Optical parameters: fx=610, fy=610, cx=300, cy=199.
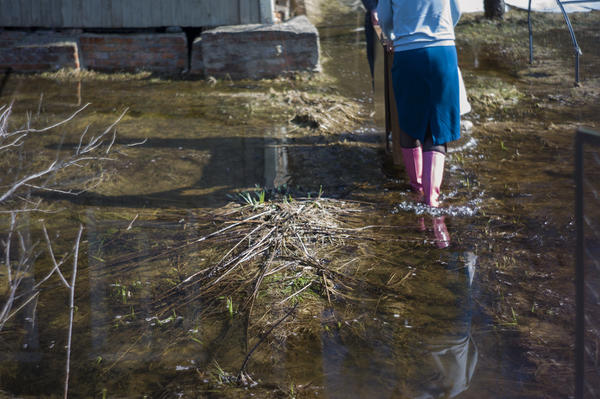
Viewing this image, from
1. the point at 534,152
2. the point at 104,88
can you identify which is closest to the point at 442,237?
the point at 534,152

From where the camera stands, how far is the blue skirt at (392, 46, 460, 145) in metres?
4.13

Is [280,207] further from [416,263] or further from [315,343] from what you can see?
[315,343]

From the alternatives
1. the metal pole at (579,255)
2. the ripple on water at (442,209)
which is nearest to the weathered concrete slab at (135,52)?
the ripple on water at (442,209)


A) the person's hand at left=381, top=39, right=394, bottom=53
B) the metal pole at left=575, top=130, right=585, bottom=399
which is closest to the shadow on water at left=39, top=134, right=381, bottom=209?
the person's hand at left=381, top=39, right=394, bottom=53

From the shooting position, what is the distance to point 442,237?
3.96 metres

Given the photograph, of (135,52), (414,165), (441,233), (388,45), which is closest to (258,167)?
(414,165)

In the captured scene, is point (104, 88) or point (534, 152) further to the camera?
point (104, 88)

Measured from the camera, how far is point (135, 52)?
26.8 ft

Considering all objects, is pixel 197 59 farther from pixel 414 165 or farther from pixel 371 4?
pixel 414 165

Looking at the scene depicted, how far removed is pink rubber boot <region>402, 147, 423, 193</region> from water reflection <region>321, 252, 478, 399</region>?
5.19 ft

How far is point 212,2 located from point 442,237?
540 cm

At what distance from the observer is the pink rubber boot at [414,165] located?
4.56 metres

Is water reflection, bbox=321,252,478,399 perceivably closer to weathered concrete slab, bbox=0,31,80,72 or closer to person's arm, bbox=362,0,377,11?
person's arm, bbox=362,0,377,11

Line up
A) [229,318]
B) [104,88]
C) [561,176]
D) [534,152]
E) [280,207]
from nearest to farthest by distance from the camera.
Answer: [229,318] < [280,207] < [561,176] < [534,152] < [104,88]
